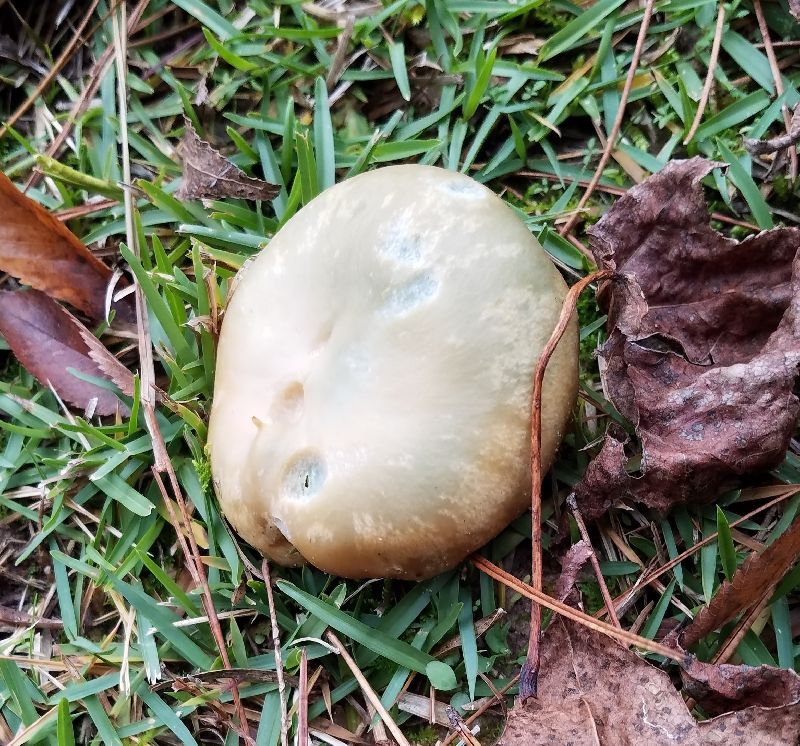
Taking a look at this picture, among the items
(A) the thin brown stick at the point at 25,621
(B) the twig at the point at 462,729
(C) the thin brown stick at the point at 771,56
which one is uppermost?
(C) the thin brown stick at the point at 771,56

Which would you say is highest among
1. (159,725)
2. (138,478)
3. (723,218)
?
(723,218)

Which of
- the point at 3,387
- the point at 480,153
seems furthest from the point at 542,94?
the point at 3,387

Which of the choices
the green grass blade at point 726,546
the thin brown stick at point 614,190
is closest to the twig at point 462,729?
the green grass blade at point 726,546

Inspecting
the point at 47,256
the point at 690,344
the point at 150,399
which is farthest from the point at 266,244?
the point at 690,344

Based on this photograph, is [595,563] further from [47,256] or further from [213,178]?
[47,256]

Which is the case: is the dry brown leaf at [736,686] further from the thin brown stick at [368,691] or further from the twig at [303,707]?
the twig at [303,707]

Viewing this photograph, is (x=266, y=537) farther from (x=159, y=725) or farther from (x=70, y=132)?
(x=70, y=132)

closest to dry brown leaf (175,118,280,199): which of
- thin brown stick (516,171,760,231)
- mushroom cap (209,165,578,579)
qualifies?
mushroom cap (209,165,578,579)
